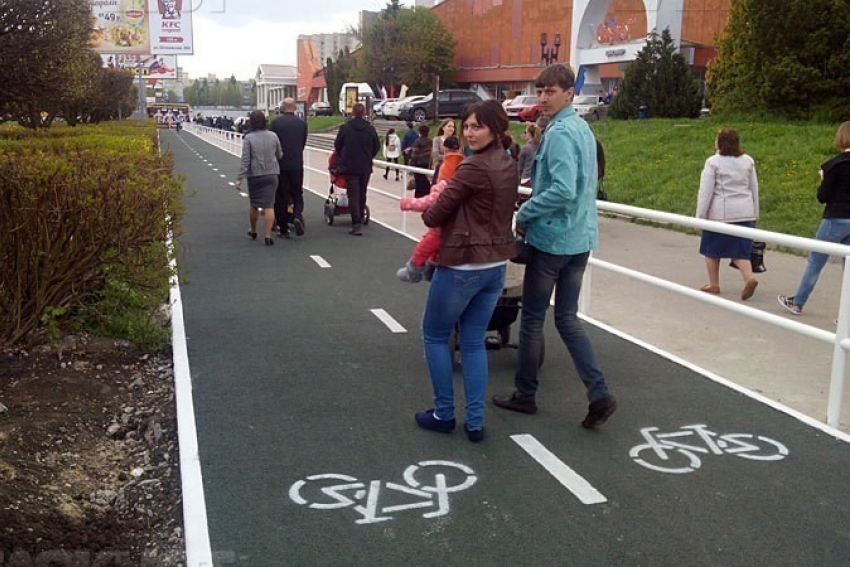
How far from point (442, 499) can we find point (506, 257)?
127 centimetres

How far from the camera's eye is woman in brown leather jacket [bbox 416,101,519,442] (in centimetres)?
438

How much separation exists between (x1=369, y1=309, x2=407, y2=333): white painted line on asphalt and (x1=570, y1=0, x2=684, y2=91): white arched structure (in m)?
43.9

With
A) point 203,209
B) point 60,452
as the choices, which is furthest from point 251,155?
point 60,452

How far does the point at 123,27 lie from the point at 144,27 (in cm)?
70

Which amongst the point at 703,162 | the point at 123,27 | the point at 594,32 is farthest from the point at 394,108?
the point at 703,162

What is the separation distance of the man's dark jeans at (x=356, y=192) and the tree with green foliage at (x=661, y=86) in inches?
731

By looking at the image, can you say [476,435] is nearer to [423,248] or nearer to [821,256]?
[423,248]

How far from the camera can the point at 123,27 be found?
2805cm

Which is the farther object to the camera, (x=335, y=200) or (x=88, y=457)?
(x=335, y=200)

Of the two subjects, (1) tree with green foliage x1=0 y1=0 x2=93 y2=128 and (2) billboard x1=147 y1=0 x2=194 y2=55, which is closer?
(1) tree with green foliage x1=0 y1=0 x2=93 y2=128

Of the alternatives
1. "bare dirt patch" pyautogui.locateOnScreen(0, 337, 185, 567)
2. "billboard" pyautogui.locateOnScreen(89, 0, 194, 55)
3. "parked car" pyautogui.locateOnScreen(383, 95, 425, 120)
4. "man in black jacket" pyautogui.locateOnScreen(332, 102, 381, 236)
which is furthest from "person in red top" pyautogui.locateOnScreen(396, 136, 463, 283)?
"parked car" pyautogui.locateOnScreen(383, 95, 425, 120)

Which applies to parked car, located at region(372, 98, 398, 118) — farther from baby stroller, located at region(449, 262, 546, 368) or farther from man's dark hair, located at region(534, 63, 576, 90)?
man's dark hair, located at region(534, 63, 576, 90)

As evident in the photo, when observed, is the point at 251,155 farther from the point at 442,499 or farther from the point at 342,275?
the point at 442,499

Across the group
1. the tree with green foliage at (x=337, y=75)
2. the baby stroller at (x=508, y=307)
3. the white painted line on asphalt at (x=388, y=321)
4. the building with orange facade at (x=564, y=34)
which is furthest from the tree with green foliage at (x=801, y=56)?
the tree with green foliage at (x=337, y=75)
